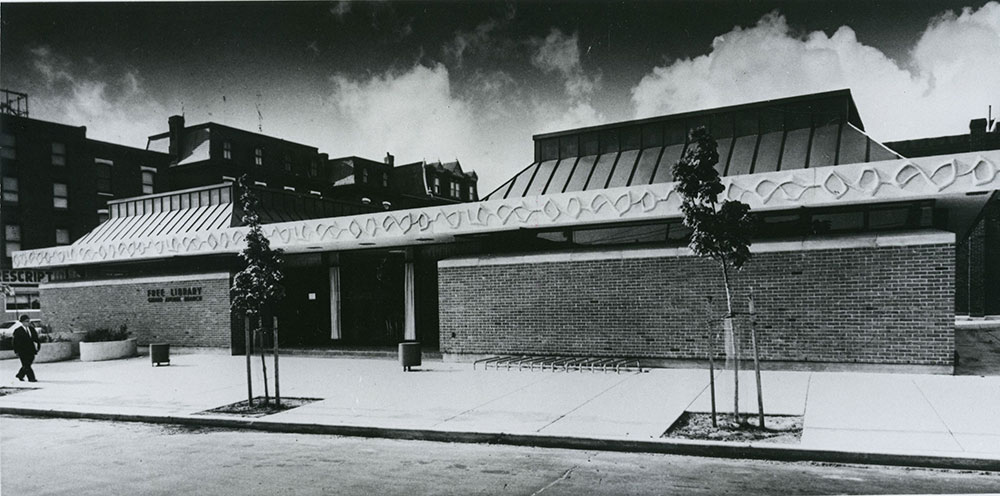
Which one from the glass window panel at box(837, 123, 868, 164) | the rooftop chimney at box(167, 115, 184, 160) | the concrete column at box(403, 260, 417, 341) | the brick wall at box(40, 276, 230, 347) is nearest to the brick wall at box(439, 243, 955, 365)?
the glass window panel at box(837, 123, 868, 164)

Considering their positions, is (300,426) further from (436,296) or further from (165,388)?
(436,296)

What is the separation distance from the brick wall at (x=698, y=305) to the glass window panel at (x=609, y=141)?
5.13 metres

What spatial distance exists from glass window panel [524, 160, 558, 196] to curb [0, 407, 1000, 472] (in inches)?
438

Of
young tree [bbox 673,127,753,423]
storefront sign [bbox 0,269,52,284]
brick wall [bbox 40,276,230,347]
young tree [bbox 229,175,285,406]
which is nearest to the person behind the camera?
young tree [bbox 673,127,753,423]

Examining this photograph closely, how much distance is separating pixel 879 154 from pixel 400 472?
13680mm

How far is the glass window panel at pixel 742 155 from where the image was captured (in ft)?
55.9

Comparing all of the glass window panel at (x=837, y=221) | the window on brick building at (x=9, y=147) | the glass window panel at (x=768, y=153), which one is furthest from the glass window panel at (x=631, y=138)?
the window on brick building at (x=9, y=147)

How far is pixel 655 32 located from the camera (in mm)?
11148

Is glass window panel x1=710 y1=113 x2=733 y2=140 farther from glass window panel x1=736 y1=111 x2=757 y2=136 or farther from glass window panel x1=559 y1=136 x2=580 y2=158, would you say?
glass window panel x1=559 y1=136 x2=580 y2=158

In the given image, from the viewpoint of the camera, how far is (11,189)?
37875 millimetres

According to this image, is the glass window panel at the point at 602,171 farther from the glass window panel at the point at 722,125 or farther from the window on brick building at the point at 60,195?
the window on brick building at the point at 60,195

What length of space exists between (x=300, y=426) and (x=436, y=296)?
37.8 feet

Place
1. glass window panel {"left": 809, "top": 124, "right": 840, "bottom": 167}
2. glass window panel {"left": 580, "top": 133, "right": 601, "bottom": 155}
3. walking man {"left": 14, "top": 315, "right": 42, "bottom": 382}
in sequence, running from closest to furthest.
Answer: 1. glass window panel {"left": 809, "top": 124, "right": 840, "bottom": 167}
2. walking man {"left": 14, "top": 315, "right": 42, "bottom": 382}
3. glass window panel {"left": 580, "top": 133, "right": 601, "bottom": 155}

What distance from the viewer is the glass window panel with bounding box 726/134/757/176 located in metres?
17.0
